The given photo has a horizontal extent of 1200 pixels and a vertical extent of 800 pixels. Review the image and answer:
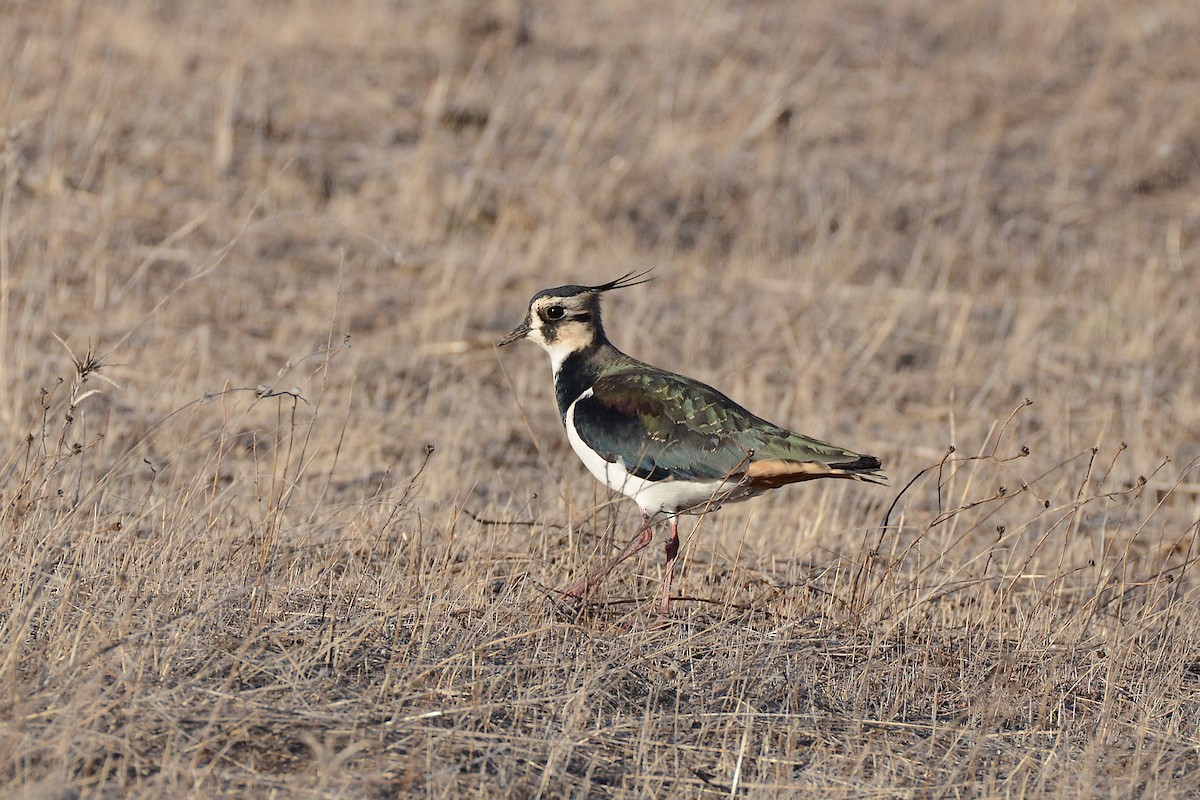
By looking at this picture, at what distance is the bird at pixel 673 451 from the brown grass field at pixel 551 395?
237 millimetres

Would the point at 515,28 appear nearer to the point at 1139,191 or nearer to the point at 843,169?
the point at 843,169

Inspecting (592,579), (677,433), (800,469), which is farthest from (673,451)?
(592,579)

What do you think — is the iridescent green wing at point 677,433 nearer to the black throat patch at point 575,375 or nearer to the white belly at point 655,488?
the white belly at point 655,488

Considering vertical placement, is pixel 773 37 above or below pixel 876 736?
above

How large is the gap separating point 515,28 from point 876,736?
1092 cm

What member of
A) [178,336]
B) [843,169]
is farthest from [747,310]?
[178,336]

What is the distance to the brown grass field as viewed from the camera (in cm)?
422

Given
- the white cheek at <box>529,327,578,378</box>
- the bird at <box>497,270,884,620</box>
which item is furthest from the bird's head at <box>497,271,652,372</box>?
the bird at <box>497,270,884,620</box>

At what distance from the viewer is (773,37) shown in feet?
49.8

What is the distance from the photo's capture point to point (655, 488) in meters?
5.61

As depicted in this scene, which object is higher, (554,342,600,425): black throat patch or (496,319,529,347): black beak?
(496,319,529,347): black beak

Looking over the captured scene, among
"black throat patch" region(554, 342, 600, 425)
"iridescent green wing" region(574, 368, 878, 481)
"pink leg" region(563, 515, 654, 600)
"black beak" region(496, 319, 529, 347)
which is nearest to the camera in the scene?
"pink leg" region(563, 515, 654, 600)

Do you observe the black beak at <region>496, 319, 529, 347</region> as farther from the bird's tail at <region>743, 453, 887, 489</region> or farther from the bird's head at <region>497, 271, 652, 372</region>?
the bird's tail at <region>743, 453, 887, 489</region>

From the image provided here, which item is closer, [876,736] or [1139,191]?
[876,736]
